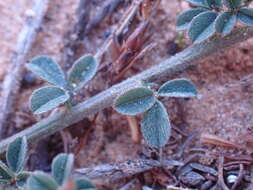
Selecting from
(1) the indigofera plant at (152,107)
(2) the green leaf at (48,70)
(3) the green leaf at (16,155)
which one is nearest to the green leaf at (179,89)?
(1) the indigofera plant at (152,107)

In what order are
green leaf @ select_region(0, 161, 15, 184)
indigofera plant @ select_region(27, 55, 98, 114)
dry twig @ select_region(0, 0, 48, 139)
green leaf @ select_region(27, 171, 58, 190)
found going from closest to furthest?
green leaf @ select_region(27, 171, 58, 190), green leaf @ select_region(0, 161, 15, 184), indigofera plant @ select_region(27, 55, 98, 114), dry twig @ select_region(0, 0, 48, 139)

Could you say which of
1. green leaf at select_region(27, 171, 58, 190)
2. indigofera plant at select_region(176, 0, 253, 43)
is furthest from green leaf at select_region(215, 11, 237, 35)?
green leaf at select_region(27, 171, 58, 190)

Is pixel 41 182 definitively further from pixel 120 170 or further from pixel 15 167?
pixel 120 170

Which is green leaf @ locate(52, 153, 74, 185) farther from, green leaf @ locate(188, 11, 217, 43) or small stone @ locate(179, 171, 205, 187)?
green leaf @ locate(188, 11, 217, 43)

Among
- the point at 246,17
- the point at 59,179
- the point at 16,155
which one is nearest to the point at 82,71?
the point at 16,155

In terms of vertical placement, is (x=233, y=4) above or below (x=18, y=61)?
below

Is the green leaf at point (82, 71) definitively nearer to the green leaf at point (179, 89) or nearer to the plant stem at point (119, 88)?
the plant stem at point (119, 88)

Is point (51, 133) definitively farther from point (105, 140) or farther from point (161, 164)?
point (161, 164)
